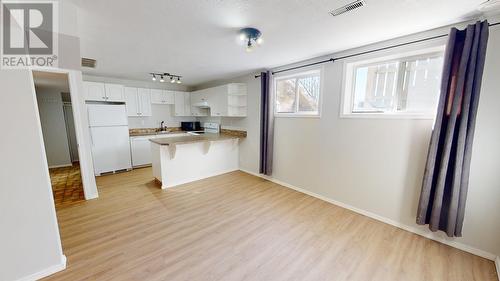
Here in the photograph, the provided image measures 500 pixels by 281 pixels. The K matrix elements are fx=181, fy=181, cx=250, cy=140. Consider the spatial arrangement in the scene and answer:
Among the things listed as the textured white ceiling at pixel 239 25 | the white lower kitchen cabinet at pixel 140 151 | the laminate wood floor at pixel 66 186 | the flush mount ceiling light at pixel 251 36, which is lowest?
the laminate wood floor at pixel 66 186

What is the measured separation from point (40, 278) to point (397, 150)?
3901 millimetres

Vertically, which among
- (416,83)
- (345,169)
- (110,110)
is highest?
(416,83)

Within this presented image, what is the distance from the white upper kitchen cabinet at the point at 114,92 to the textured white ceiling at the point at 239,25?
1594mm

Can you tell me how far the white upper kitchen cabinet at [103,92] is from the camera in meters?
4.13

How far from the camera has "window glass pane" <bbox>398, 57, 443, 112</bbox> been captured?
2139 millimetres

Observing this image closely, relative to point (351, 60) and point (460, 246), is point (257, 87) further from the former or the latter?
point (460, 246)

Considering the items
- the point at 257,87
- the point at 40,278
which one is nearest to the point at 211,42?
the point at 257,87

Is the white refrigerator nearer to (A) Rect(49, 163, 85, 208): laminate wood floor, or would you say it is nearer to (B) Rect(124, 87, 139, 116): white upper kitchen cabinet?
(B) Rect(124, 87, 139, 116): white upper kitchen cabinet

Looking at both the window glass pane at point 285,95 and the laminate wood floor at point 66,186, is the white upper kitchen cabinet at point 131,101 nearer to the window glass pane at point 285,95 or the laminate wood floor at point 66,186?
the laminate wood floor at point 66,186

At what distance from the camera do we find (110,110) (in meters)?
4.23

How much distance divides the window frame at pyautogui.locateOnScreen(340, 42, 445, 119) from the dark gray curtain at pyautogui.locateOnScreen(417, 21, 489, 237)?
0.76ft

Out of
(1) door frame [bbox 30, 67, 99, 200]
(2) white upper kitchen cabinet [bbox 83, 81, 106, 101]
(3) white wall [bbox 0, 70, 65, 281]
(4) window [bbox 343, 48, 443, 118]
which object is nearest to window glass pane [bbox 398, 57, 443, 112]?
(4) window [bbox 343, 48, 443, 118]

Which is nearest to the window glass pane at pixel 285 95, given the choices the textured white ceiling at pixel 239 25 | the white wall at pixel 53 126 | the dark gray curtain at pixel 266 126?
the dark gray curtain at pixel 266 126

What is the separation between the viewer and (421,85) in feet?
7.31
